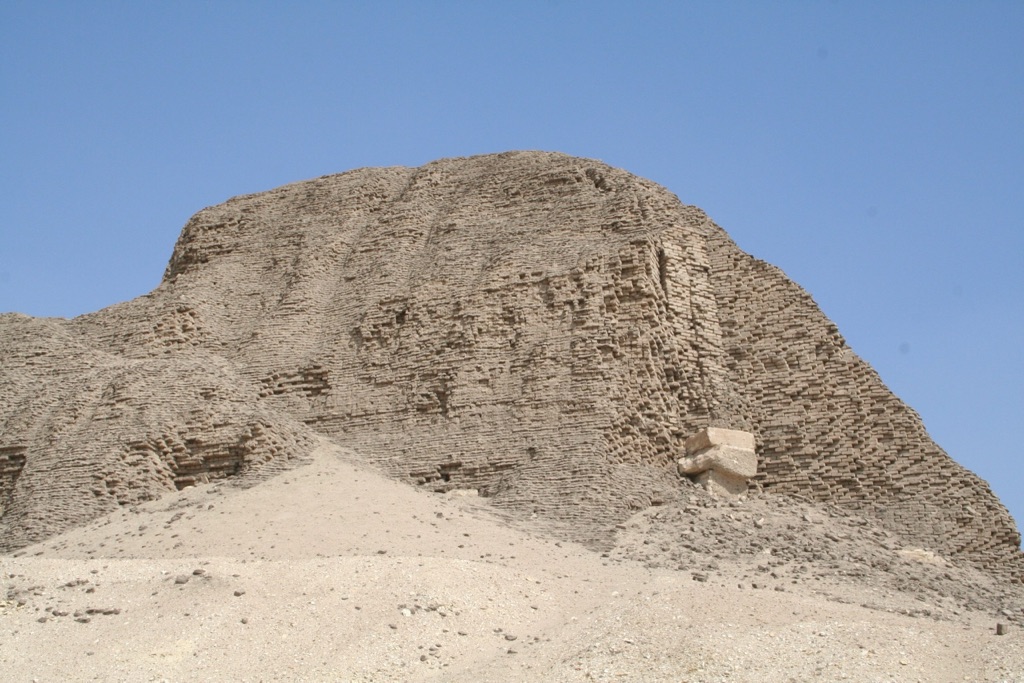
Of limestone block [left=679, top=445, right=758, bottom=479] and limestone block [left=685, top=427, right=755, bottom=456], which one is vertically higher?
limestone block [left=685, top=427, right=755, bottom=456]

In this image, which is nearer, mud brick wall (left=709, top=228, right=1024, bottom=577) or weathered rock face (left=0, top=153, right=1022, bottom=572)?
mud brick wall (left=709, top=228, right=1024, bottom=577)

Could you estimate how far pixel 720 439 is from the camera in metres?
23.5

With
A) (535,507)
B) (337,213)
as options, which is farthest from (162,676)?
(337,213)

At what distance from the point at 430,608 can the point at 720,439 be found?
784 cm

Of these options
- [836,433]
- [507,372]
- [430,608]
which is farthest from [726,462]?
[430,608]

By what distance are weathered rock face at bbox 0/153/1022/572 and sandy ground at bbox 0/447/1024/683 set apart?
179 centimetres

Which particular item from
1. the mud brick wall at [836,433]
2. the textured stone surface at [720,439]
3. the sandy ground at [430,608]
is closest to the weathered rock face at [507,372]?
the mud brick wall at [836,433]

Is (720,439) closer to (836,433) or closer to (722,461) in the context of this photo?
(722,461)

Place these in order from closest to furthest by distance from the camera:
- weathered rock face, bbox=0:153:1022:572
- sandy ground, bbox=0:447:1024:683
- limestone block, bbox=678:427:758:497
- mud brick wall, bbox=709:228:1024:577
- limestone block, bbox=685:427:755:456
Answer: sandy ground, bbox=0:447:1024:683 → mud brick wall, bbox=709:228:1024:577 → weathered rock face, bbox=0:153:1022:572 → limestone block, bbox=678:427:758:497 → limestone block, bbox=685:427:755:456

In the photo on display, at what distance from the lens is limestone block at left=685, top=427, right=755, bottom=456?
23.5 meters

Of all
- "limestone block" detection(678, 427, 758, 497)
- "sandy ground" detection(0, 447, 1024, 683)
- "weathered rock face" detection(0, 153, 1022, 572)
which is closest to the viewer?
"sandy ground" detection(0, 447, 1024, 683)

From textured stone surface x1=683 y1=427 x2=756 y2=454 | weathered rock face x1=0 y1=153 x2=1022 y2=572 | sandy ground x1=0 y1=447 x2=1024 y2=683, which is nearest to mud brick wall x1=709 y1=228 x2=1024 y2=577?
weathered rock face x1=0 y1=153 x2=1022 y2=572

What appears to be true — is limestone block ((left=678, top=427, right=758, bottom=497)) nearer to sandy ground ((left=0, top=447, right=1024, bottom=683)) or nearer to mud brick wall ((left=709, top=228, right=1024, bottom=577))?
mud brick wall ((left=709, top=228, right=1024, bottom=577))

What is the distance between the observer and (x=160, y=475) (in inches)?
930
